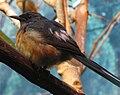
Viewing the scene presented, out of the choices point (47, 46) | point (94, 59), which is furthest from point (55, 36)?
point (94, 59)

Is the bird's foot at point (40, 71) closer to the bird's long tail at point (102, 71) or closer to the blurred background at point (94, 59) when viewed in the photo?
the bird's long tail at point (102, 71)

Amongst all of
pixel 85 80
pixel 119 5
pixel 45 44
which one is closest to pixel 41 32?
pixel 45 44

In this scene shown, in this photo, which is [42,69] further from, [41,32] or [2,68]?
[2,68]

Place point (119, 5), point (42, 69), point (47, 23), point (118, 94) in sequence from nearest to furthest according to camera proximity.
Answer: point (42, 69), point (47, 23), point (118, 94), point (119, 5)

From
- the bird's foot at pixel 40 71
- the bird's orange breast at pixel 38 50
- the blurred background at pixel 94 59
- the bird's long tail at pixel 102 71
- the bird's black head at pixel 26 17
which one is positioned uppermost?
the bird's black head at pixel 26 17

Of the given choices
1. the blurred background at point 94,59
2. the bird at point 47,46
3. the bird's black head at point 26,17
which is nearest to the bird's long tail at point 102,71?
the bird at point 47,46

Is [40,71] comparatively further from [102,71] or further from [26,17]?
[26,17]
